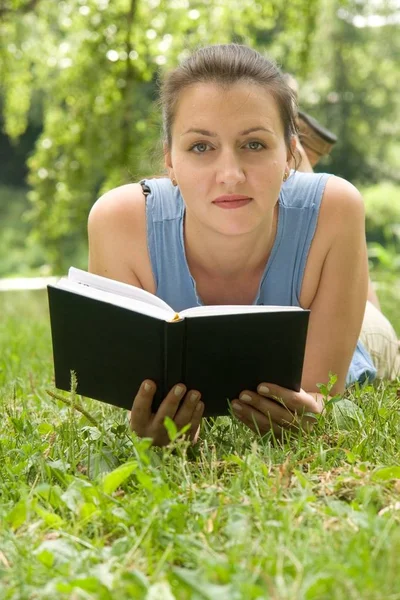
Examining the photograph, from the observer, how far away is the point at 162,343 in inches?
79.7

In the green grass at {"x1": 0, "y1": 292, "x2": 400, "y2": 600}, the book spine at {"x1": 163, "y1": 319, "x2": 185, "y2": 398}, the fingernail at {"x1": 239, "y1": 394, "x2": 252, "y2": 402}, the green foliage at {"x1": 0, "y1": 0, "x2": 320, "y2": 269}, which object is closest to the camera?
the green grass at {"x1": 0, "y1": 292, "x2": 400, "y2": 600}

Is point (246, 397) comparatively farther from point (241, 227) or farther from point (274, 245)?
point (274, 245)

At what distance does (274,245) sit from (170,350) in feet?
2.51

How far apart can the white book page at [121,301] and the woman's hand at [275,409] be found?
13.9 inches

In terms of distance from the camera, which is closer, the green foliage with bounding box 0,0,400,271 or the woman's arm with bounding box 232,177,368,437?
the woman's arm with bounding box 232,177,368,437

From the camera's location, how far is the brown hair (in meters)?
2.36

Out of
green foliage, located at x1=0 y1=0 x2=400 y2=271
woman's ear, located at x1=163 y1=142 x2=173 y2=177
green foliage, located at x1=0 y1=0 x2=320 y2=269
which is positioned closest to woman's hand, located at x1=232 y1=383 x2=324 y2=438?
woman's ear, located at x1=163 y1=142 x2=173 y2=177

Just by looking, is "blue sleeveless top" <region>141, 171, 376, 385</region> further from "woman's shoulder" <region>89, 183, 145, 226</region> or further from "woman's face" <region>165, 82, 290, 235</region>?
"woman's face" <region>165, 82, 290, 235</region>

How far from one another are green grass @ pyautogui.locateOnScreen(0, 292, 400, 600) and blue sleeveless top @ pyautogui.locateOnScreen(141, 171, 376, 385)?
0.48 metres

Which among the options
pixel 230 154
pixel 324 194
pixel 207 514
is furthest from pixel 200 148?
pixel 207 514

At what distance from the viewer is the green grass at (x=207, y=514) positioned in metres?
1.36

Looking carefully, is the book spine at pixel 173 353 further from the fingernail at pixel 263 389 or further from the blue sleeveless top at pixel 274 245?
the blue sleeveless top at pixel 274 245

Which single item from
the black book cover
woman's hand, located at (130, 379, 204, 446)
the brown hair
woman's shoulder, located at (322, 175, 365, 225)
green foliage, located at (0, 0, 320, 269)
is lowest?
woman's hand, located at (130, 379, 204, 446)

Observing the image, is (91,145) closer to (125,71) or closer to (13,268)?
(125,71)
